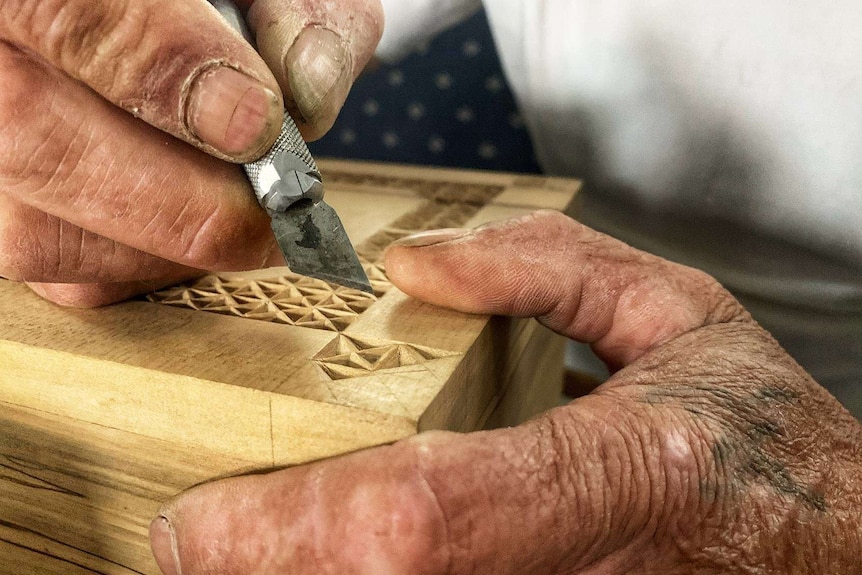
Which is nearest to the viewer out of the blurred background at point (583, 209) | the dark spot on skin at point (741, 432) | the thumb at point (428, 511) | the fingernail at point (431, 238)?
the thumb at point (428, 511)

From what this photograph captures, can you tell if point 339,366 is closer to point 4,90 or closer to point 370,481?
point 370,481

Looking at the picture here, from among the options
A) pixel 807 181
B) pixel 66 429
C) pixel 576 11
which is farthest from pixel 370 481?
pixel 576 11

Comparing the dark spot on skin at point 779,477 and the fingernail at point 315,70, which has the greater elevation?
the fingernail at point 315,70

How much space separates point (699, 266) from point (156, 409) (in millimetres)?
985

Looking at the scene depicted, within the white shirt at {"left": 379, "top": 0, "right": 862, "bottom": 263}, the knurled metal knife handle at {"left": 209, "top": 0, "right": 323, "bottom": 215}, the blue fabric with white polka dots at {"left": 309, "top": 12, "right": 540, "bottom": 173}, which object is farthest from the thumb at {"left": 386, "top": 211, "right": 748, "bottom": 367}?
the blue fabric with white polka dots at {"left": 309, "top": 12, "right": 540, "bottom": 173}

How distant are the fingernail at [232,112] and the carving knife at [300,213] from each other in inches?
1.2

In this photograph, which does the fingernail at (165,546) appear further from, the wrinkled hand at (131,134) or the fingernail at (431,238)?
the fingernail at (431,238)

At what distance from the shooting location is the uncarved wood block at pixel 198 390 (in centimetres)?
49

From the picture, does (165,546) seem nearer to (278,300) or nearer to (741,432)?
(278,300)

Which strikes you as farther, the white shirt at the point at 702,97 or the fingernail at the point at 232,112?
the white shirt at the point at 702,97

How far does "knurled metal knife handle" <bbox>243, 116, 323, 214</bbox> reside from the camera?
562mm

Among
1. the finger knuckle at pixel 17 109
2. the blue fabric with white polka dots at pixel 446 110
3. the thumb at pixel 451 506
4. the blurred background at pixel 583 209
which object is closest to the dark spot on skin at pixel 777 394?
the thumb at pixel 451 506

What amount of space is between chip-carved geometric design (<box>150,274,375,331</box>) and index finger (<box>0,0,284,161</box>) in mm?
176

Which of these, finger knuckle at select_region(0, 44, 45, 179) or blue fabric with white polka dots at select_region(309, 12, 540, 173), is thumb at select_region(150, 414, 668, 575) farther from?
blue fabric with white polka dots at select_region(309, 12, 540, 173)
